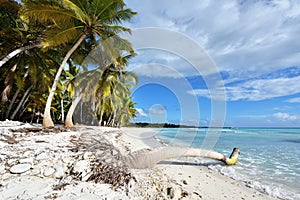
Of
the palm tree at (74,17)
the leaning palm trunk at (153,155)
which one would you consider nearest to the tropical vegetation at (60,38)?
the palm tree at (74,17)

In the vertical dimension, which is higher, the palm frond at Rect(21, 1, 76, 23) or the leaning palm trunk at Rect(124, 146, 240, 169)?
the palm frond at Rect(21, 1, 76, 23)

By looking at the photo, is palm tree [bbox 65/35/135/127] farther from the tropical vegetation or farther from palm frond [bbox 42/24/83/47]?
palm frond [bbox 42/24/83/47]

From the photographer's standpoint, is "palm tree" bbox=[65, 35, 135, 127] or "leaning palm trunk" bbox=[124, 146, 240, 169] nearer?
"leaning palm trunk" bbox=[124, 146, 240, 169]

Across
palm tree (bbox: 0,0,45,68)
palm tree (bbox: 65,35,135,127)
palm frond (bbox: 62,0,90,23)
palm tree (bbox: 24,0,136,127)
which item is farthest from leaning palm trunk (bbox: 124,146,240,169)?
palm tree (bbox: 0,0,45,68)

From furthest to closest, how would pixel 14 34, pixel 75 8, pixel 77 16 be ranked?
pixel 14 34, pixel 77 16, pixel 75 8

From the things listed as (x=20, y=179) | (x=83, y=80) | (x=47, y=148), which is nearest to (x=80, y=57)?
(x=83, y=80)

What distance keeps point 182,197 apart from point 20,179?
292 centimetres

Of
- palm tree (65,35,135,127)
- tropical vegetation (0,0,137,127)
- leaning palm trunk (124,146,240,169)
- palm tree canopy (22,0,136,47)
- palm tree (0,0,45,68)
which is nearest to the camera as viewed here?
leaning palm trunk (124,146,240,169)

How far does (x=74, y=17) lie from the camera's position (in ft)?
29.5

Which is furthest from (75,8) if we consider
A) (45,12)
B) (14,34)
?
(14,34)

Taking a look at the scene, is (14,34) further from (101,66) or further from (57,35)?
(101,66)

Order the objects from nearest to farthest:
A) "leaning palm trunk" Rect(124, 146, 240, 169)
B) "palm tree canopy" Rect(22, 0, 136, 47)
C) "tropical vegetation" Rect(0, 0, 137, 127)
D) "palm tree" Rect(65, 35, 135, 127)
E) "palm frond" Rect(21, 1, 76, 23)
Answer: "leaning palm trunk" Rect(124, 146, 240, 169), "palm frond" Rect(21, 1, 76, 23), "palm tree canopy" Rect(22, 0, 136, 47), "tropical vegetation" Rect(0, 0, 137, 127), "palm tree" Rect(65, 35, 135, 127)

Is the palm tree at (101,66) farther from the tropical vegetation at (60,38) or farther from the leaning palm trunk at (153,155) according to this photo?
the leaning palm trunk at (153,155)

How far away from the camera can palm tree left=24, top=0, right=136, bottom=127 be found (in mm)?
8329
